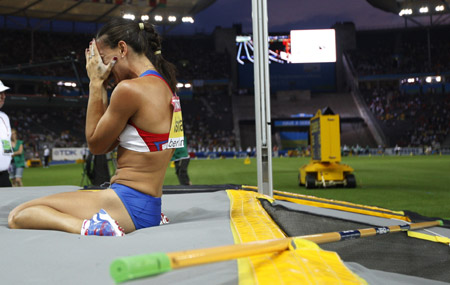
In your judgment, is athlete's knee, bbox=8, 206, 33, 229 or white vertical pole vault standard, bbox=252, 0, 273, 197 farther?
white vertical pole vault standard, bbox=252, 0, 273, 197

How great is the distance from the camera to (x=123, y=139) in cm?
188

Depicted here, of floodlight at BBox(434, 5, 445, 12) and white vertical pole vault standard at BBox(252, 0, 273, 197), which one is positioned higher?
floodlight at BBox(434, 5, 445, 12)

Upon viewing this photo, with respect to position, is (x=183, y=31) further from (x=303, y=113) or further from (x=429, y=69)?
(x=429, y=69)

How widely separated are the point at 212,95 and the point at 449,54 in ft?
79.7

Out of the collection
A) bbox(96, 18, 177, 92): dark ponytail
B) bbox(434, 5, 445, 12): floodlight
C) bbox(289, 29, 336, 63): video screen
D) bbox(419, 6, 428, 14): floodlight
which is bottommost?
bbox(96, 18, 177, 92): dark ponytail

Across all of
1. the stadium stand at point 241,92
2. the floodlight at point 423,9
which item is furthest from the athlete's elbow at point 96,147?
the floodlight at point 423,9

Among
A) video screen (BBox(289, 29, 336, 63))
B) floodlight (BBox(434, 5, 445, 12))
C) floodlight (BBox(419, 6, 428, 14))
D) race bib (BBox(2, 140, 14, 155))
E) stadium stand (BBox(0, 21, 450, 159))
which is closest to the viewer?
race bib (BBox(2, 140, 14, 155))

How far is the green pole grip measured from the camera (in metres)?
0.71

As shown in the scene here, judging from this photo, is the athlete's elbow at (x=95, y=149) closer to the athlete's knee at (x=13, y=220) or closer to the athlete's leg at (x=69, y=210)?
the athlete's leg at (x=69, y=210)

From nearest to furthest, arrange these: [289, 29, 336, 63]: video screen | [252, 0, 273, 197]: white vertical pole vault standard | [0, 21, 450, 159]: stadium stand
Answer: [252, 0, 273, 197]: white vertical pole vault standard, [289, 29, 336, 63]: video screen, [0, 21, 450, 159]: stadium stand

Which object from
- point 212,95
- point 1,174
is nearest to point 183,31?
point 212,95

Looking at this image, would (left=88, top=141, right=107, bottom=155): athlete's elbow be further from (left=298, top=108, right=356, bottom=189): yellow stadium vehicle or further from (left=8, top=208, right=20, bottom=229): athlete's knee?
(left=298, top=108, right=356, bottom=189): yellow stadium vehicle

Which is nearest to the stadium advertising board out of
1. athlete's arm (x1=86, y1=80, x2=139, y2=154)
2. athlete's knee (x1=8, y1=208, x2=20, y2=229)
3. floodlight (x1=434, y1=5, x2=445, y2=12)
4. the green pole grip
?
athlete's knee (x1=8, y1=208, x2=20, y2=229)

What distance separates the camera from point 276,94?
41.2m
